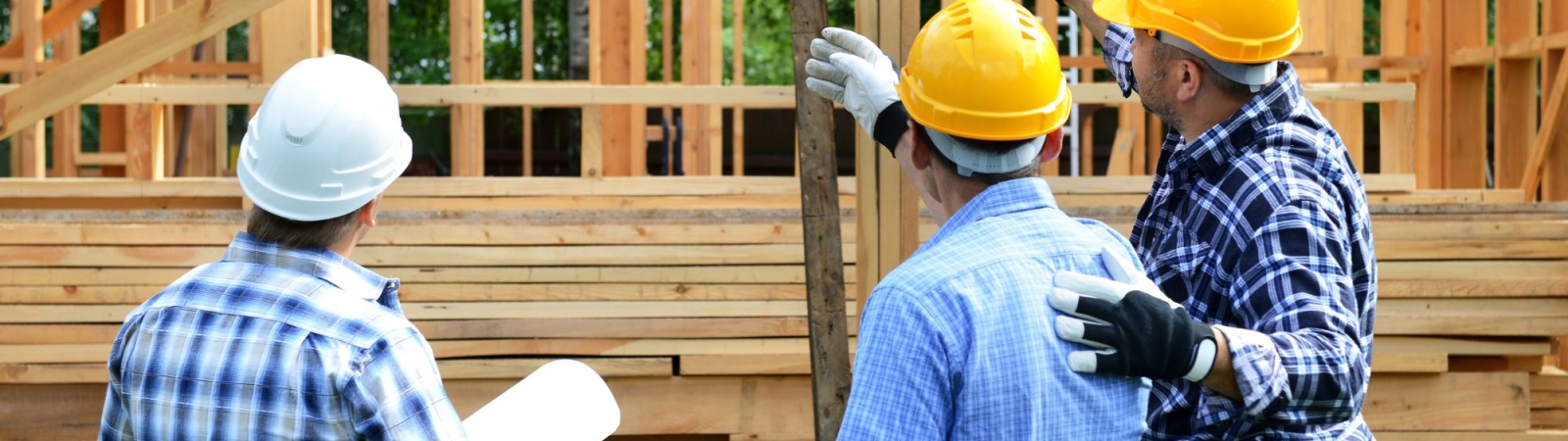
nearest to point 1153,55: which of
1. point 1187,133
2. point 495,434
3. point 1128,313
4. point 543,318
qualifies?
point 1187,133

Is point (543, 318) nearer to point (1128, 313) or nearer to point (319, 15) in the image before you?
point (319, 15)

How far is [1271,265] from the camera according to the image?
2.17 m

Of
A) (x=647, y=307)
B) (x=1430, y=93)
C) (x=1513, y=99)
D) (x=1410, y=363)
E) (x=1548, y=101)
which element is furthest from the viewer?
(x=1430, y=93)

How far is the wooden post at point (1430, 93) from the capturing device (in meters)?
9.12

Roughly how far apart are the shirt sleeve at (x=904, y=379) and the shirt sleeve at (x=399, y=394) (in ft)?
1.98

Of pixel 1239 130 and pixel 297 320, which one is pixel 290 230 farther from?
pixel 1239 130

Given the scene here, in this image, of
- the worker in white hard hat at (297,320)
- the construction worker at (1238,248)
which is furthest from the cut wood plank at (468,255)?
the worker in white hard hat at (297,320)

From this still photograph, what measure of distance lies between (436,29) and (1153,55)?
722 inches

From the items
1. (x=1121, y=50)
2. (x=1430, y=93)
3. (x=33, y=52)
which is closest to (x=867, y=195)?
(x=1121, y=50)

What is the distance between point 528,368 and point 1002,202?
3.41 meters

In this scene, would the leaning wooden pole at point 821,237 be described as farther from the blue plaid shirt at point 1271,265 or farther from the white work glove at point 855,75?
the blue plaid shirt at point 1271,265

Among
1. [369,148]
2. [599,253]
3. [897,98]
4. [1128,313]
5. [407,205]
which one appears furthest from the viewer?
[407,205]

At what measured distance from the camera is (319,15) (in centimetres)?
672

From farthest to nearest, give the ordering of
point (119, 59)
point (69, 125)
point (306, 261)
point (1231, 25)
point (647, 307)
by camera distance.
Answer: 1. point (69, 125)
2. point (647, 307)
3. point (119, 59)
4. point (1231, 25)
5. point (306, 261)
